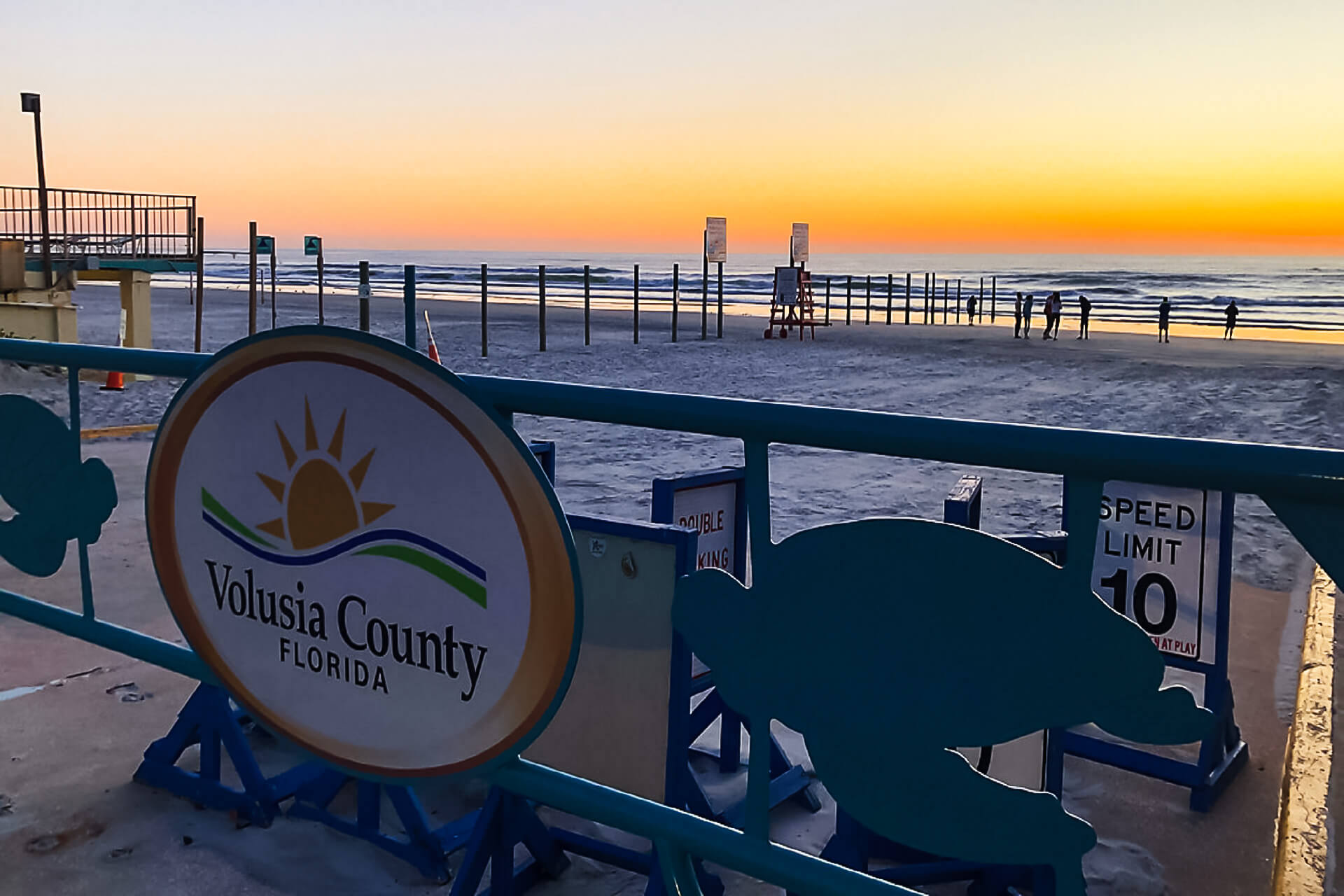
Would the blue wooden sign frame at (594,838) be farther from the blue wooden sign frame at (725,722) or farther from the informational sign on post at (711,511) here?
the informational sign on post at (711,511)

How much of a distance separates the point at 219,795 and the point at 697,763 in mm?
1585

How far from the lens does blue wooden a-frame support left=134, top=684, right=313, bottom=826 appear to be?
3.53m

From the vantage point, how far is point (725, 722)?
400 centimetres

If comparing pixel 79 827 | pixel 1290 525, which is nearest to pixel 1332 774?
pixel 1290 525

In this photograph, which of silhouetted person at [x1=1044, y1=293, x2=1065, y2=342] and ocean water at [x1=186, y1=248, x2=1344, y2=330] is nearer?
silhouetted person at [x1=1044, y1=293, x2=1065, y2=342]

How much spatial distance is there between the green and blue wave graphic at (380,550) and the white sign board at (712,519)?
169cm

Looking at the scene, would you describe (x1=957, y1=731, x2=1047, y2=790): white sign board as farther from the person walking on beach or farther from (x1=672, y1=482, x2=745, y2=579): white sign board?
the person walking on beach

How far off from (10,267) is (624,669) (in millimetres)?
19044

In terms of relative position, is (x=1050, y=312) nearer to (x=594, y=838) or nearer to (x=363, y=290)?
(x=363, y=290)

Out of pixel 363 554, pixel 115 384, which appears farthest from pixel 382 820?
pixel 115 384

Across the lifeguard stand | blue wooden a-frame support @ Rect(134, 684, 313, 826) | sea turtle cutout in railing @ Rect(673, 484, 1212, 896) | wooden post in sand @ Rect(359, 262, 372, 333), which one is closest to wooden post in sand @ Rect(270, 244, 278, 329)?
wooden post in sand @ Rect(359, 262, 372, 333)

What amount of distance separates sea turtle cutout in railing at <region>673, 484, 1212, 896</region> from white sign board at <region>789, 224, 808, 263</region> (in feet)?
102

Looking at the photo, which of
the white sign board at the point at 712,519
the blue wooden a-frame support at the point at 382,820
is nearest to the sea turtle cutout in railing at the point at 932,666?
the blue wooden a-frame support at the point at 382,820

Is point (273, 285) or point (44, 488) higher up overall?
point (273, 285)
